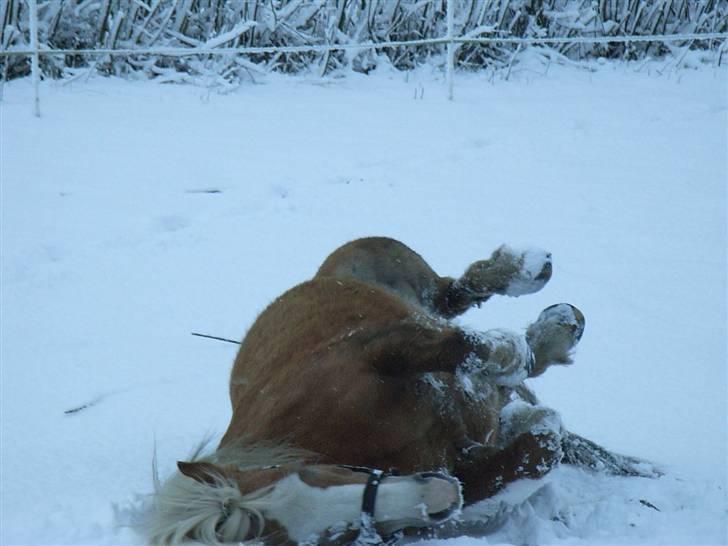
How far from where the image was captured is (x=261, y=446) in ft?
6.64

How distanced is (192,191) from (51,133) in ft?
5.50

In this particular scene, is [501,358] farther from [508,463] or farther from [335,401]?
[335,401]

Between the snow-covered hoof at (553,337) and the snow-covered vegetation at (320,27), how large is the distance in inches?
234

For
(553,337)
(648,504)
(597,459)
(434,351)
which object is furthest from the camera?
(597,459)

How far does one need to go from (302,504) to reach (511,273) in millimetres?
1703

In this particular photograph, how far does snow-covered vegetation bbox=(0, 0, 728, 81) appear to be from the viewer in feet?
28.0

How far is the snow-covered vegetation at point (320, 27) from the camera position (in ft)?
28.0

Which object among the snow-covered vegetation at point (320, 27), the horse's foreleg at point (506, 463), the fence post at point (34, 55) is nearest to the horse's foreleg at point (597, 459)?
the horse's foreleg at point (506, 463)

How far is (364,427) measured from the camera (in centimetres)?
210

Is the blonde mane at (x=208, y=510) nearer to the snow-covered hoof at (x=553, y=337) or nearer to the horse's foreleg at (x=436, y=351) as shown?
the horse's foreleg at (x=436, y=351)

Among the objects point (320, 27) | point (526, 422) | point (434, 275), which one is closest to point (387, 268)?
point (434, 275)

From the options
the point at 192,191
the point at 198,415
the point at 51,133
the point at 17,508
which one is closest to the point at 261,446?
the point at 17,508

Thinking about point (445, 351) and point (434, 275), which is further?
point (434, 275)

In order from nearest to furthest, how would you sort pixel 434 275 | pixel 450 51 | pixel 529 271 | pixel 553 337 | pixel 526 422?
1. pixel 526 422
2. pixel 553 337
3. pixel 529 271
4. pixel 434 275
5. pixel 450 51
